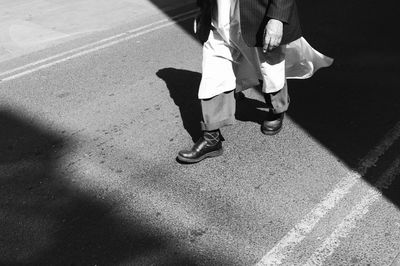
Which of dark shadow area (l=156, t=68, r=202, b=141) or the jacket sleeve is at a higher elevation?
the jacket sleeve

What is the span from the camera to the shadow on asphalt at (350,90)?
420 centimetres

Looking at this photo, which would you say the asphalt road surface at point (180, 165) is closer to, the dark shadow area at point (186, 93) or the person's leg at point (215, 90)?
the dark shadow area at point (186, 93)

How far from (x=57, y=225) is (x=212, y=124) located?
1.25 m

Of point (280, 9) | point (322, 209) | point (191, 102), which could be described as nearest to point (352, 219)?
point (322, 209)

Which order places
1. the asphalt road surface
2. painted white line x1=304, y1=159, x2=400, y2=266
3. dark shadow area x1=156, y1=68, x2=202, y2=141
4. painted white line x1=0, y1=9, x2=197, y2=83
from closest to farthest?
painted white line x1=304, y1=159, x2=400, y2=266 < the asphalt road surface < dark shadow area x1=156, y1=68, x2=202, y2=141 < painted white line x1=0, y1=9, x2=197, y2=83

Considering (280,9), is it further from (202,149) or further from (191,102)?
(191,102)

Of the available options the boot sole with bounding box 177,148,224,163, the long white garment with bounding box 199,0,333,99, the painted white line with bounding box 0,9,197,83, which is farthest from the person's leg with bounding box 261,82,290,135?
the painted white line with bounding box 0,9,197,83

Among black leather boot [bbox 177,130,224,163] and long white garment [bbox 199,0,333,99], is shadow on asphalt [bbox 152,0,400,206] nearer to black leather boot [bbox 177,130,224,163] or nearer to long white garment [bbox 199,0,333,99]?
long white garment [bbox 199,0,333,99]

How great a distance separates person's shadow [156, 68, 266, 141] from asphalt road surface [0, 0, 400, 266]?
0.02m

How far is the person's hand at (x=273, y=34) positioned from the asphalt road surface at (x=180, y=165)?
2.91 ft

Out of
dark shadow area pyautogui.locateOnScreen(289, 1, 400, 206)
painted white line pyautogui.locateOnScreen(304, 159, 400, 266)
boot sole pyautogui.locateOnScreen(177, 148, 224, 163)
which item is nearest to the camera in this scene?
painted white line pyautogui.locateOnScreen(304, 159, 400, 266)

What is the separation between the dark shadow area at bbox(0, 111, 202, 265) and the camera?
2.98 meters

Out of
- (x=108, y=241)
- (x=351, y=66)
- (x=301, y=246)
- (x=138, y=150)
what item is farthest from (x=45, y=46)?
(x=301, y=246)

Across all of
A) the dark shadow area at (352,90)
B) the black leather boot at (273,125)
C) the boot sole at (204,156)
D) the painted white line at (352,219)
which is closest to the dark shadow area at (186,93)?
the boot sole at (204,156)
